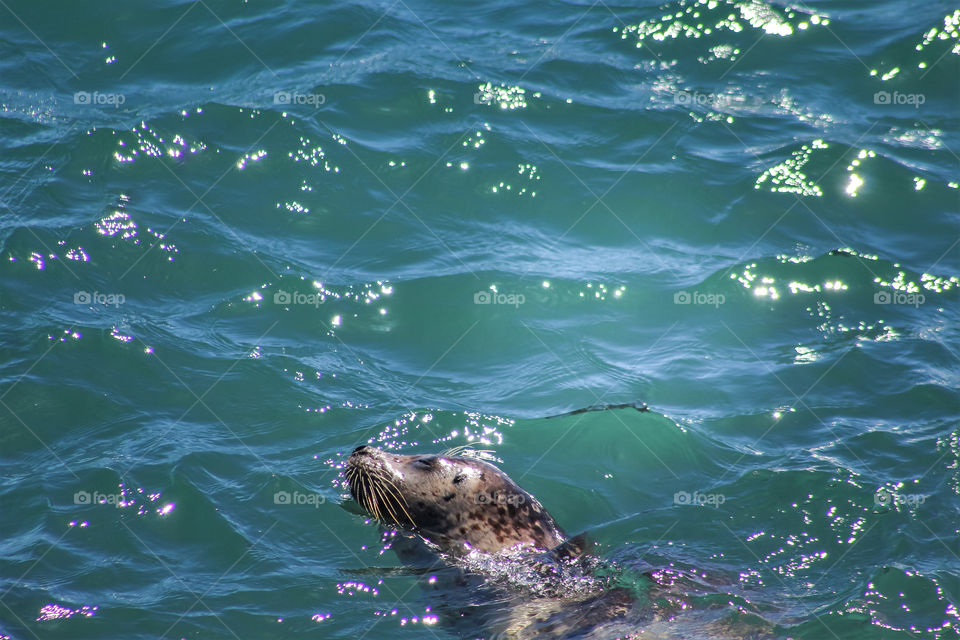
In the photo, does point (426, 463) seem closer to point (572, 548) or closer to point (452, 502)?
point (452, 502)

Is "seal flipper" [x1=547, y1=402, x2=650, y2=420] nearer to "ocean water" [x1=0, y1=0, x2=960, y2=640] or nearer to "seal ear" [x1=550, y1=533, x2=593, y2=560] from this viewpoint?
"ocean water" [x1=0, y1=0, x2=960, y2=640]

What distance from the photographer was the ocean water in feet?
22.7

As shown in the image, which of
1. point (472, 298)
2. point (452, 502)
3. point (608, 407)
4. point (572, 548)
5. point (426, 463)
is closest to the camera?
point (572, 548)

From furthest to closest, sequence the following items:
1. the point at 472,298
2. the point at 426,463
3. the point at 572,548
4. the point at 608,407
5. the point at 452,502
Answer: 1. the point at 472,298
2. the point at 608,407
3. the point at 426,463
4. the point at 452,502
5. the point at 572,548

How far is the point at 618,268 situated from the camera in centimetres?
1041

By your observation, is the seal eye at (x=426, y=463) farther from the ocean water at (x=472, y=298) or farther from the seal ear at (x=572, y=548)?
the seal ear at (x=572, y=548)

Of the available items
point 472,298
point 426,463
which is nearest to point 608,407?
point 472,298

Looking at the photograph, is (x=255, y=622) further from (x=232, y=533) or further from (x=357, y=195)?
(x=357, y=195)

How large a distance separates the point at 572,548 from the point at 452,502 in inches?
37.2

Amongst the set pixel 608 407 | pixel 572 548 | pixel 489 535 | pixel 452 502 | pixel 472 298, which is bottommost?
pixel 572 548

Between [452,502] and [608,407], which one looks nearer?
[452,502]

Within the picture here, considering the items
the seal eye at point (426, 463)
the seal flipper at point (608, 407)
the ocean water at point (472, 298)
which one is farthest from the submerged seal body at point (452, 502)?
the seal flipper at point (608, 407)

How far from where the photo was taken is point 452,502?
7.00 meters

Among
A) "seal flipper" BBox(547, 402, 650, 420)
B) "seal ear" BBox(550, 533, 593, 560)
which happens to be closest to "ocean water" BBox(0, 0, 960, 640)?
"seal flipper" BBox(547, 402, 650, 420)
